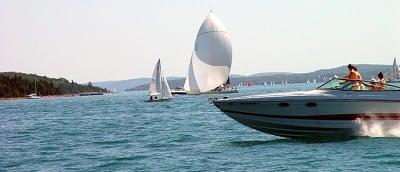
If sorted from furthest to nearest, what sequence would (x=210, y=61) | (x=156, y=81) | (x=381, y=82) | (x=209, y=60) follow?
1. (x=209, y=60)
2. (x=210, y=61)
3. (x=156, y=81)
4. (x=381, y=82)

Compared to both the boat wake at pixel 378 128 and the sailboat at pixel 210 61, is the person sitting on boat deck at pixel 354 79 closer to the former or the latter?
the boat wake at pixel 378 128

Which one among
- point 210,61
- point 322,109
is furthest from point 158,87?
point 322,109

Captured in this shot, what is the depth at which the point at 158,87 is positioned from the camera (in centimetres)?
8462

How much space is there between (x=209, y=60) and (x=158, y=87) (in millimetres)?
15435

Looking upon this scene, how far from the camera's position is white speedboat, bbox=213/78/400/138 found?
19.3 meters

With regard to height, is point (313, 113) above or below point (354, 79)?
below

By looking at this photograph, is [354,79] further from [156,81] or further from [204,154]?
[156,81]

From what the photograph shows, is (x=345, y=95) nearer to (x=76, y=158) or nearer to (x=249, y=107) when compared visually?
(x=249, y=107)

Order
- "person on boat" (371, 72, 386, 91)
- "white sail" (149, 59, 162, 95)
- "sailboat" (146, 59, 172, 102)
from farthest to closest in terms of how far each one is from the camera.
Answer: "sailboat" (146, 59, 172, 102), "white sail" (149, 59, 162, 95), "person on boat" (371, 72, 386, 91)

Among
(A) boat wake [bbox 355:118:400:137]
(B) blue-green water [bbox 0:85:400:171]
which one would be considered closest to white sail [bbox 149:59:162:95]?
(B) blue-green water [bbox 0:85:400:171]

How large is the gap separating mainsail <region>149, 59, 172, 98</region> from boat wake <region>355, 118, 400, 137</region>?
63469 mm

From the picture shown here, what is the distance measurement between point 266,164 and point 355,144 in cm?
356

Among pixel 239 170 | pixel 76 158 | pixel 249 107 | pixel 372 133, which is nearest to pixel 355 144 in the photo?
pixel 372 133

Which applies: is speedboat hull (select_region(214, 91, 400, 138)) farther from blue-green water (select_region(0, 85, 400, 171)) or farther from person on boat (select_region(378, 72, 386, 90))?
person on boat (select_region(378, 72, 386, 90))
